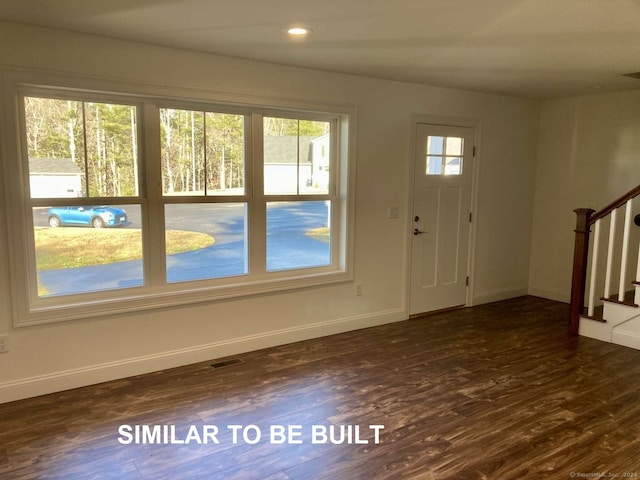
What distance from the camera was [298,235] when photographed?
Result: 4.23 metres

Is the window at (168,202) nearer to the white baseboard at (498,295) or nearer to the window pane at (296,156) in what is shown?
the window pane at (296,156)

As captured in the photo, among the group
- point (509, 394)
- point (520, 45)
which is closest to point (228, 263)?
point (509, 394)

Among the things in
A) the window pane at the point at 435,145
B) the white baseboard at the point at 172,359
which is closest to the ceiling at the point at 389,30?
the window pane at the point at 435,145

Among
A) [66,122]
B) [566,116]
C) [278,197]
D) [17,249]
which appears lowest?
[17,249]

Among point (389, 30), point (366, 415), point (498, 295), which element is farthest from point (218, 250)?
point (498, 295)

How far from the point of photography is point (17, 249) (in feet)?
9.75

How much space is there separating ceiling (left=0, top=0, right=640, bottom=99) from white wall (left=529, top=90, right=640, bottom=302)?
3.84 ft

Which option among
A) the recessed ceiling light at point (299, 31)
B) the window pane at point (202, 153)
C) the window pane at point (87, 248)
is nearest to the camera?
the recessed ceiling light at point (299, 31)

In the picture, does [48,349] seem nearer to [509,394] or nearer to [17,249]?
[17,249]

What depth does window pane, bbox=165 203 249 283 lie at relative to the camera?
11.9 ft

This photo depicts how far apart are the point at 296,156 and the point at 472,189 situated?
7.27 feet

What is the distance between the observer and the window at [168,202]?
312cm

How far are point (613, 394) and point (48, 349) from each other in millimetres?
3874

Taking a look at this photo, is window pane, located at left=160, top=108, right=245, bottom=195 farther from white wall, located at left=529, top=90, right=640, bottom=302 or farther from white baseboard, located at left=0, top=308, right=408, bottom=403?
white wall, located at left=529, top=90, right=640, bottom=302
